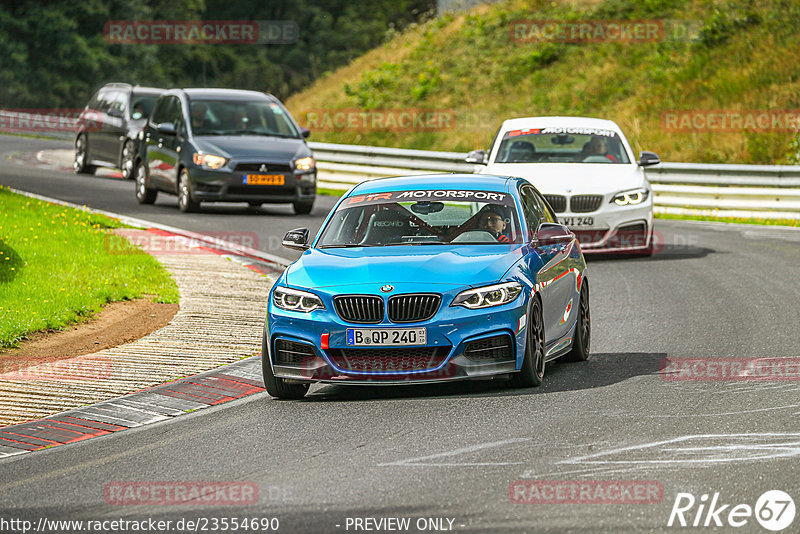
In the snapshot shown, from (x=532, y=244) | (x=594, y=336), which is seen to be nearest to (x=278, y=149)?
(x=594, y=336)

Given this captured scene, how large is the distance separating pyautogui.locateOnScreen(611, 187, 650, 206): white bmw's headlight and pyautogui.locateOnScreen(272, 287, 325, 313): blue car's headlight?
28.9 feet

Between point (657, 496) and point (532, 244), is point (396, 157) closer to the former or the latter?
point (532, 244)

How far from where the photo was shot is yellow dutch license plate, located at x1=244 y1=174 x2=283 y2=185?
71.1 feet

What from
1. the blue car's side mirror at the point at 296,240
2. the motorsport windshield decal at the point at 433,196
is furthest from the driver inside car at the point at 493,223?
the blue car's side mirror at the point at 296,240

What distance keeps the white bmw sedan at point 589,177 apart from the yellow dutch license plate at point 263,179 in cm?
385

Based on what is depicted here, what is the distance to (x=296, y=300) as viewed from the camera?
9.39m

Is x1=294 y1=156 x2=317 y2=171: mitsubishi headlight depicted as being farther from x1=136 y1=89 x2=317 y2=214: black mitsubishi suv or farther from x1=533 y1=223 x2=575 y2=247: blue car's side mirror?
x1=533 y1=223 x2=575 y2=247: blue car's side mirror

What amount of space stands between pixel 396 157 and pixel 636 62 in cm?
1003

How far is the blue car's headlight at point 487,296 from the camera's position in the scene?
9.16 meters

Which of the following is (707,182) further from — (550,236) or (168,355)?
(168,355)
